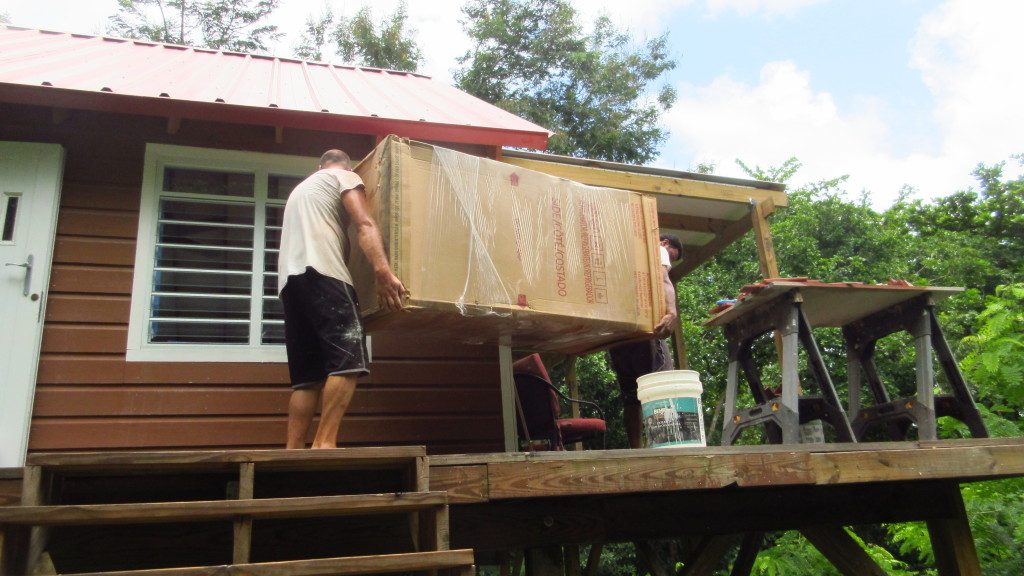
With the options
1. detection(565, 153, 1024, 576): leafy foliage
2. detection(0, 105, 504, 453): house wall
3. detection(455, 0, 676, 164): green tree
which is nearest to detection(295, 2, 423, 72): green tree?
detection(455, 0, 676, 164): green tree

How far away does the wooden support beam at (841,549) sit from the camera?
371 centimetres

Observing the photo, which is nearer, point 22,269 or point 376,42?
point 22,269

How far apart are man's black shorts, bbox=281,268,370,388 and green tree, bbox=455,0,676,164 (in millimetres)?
12676

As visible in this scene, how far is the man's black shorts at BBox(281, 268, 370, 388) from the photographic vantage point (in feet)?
10.2

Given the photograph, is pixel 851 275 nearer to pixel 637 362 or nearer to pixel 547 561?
pixel 637 362

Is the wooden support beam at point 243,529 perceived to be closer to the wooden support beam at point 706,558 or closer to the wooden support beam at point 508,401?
the wooden support beam at point 508,401

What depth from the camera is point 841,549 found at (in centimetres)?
379

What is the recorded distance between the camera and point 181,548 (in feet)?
9.76

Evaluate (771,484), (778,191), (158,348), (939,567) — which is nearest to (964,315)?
(778,191)

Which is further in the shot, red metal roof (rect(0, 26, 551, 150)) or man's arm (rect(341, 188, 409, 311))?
red metal roof (rect(0, 26, 551, 150))

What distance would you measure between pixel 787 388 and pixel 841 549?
0.81 metres

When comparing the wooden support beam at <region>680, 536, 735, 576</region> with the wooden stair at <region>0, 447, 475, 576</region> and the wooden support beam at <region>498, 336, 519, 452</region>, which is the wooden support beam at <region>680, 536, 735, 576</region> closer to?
the wooden support beam at <region>498, 336, 519, 452</region>

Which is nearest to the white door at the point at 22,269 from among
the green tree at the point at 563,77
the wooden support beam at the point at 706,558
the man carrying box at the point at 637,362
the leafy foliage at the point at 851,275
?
the man carrying box at the point at 637,362

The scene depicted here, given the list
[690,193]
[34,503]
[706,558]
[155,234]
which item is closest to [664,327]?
[706,558]
